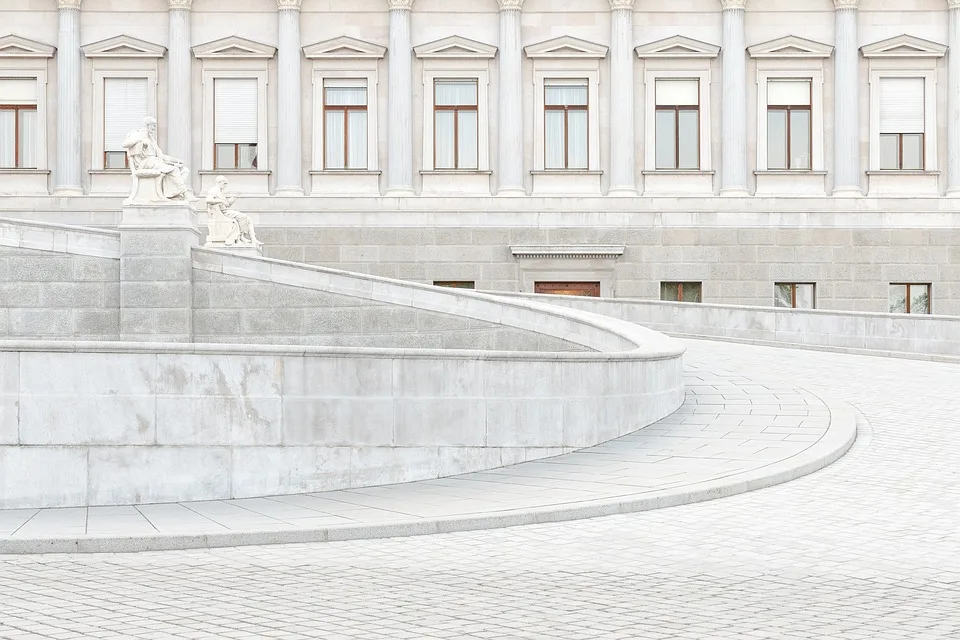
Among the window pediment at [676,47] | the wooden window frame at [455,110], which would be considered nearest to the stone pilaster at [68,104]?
the wooden window frame at [455,110]

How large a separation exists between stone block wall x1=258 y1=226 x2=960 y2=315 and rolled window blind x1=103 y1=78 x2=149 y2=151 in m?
5.62

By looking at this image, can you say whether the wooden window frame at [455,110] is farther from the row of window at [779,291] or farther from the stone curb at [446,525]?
the stone curb at [446,525]

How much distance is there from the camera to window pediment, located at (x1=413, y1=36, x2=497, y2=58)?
40219mm

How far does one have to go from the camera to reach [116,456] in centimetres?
1247

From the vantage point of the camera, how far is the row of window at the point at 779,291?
39719 millimetres

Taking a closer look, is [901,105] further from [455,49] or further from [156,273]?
[156,273]

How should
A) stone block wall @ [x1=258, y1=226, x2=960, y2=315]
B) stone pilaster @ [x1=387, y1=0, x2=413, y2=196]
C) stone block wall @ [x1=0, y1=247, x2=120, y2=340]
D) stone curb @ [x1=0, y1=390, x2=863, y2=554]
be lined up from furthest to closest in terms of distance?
stone pilaster @ [x1=387, y1=0, x2=413, y2=196], stone block wall @ [x1=258, y1=226, x2=960, y2=315], stone block wall @ [x1=0, y1=247, x2=120, y2=340], stone curb @ [x1=0, y1=390, x2=863, y2=554]

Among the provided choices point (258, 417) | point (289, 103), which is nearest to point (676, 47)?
point (289, 103)

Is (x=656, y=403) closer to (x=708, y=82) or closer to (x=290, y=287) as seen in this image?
(x=290, y=287)

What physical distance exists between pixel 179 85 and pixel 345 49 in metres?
5.17

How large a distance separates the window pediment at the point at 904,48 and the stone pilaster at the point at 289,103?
17417 mm

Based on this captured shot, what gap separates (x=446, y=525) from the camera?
1116 cm

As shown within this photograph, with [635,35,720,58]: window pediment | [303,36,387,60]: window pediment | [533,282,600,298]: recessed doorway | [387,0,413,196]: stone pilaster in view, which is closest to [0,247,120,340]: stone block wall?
[387,0,413,196]: stone pilaster

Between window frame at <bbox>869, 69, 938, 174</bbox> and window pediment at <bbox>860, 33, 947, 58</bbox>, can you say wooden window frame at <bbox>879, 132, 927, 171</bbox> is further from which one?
window pediment at <bbox>860, 33, 947, 58</bbox>
